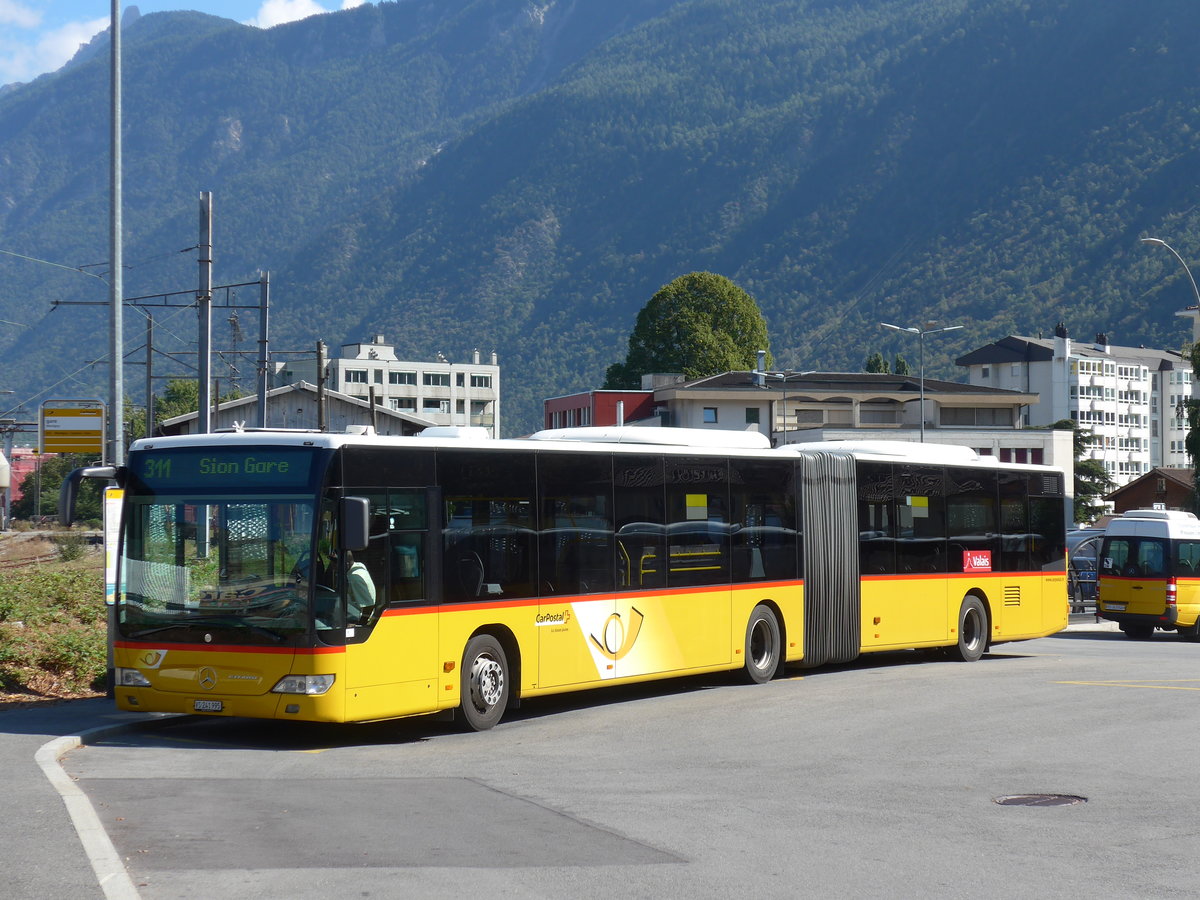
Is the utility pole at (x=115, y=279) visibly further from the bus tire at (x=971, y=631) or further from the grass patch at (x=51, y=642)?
the bus tire at (x=971, y=631)

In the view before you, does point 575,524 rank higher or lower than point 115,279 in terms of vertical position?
lower

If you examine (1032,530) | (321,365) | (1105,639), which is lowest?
(1105,639)

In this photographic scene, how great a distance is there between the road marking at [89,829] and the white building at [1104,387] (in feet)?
440

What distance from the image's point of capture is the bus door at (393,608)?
13742 millimetres

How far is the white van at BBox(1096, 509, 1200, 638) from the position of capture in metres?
35.3

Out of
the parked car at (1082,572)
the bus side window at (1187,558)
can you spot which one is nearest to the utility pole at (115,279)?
the bus side window at (1187,558)

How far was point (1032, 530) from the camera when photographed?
84.6 feet

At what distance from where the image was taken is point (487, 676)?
15273 mm

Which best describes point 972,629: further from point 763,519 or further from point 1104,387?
point 1104,387

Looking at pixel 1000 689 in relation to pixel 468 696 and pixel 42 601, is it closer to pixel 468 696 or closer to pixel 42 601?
pixel 468 696

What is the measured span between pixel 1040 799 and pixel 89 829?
633 cm

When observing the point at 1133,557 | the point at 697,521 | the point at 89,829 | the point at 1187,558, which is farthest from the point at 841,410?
the point at 89,829

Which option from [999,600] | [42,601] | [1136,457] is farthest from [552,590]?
[1136,457]

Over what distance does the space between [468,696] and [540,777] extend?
2922mm
